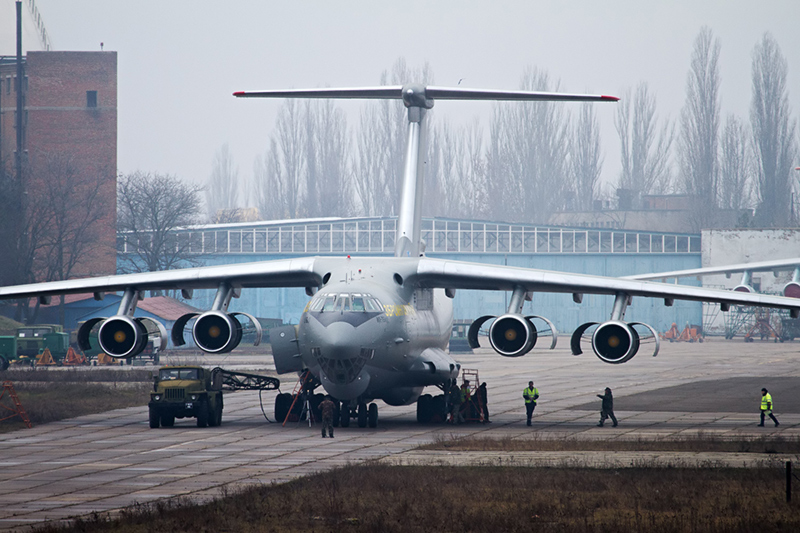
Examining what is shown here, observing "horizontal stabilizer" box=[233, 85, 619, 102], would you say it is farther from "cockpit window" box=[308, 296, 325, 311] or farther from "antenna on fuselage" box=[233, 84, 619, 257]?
"cockpit window" box=[308, 296, 325, 311]

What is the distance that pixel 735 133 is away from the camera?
302 feet

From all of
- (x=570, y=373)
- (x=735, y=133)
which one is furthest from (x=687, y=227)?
(x=570, y=373)

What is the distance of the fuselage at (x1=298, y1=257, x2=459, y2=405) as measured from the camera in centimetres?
2211

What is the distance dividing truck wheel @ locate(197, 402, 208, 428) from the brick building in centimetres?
4439

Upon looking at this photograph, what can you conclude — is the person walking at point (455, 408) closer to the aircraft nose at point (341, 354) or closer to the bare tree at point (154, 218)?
the aircraft nose at point (341, 354)

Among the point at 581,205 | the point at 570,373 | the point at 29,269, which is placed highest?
the point at 581,205

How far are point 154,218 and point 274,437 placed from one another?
162 feet

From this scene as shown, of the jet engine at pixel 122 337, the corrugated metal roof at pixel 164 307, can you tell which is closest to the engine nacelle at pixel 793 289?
the corrugated metal roof at pixel 164 307

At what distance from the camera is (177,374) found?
25344mm

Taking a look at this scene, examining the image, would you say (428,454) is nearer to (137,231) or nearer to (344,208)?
(137,231)

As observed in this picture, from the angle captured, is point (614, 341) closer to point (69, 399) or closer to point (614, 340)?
point (614, 340)

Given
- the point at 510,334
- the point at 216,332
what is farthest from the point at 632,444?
the point at 216,332

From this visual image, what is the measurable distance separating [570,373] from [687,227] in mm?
54295

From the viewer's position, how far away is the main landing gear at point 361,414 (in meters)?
24.6
